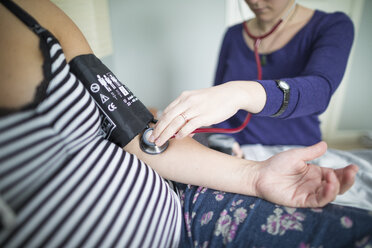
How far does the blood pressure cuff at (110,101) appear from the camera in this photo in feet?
1.81

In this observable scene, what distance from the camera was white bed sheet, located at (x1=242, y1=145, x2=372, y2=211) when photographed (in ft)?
2.19

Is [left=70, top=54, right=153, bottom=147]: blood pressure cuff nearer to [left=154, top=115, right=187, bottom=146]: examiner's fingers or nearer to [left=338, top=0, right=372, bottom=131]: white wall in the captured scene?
[left=154, top=115, right=187, bottom=146]: examiner's fingers

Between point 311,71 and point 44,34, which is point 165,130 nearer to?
point 44,34

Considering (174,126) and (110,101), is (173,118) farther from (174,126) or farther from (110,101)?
(110,101)

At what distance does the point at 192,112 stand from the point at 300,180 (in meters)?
0.32

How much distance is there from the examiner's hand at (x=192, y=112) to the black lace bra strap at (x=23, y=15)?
316 mm

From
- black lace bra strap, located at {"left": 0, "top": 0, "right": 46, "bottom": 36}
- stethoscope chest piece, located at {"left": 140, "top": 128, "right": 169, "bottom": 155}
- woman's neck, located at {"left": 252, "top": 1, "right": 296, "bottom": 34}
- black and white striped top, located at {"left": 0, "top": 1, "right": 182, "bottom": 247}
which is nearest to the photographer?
black and white striped top, located at {"left": 0, "top": 1, "right": 182, "bottom": 247}

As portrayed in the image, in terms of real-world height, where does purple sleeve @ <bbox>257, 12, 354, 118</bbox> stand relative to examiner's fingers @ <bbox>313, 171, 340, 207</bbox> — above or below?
above

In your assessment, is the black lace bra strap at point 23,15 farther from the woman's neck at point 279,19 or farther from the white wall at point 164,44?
the white wall at point 164,44

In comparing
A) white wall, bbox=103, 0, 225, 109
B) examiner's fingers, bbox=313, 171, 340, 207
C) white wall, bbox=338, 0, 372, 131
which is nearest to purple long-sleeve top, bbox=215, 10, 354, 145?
examiner's fingers, bbox=313, 171, 340, 207

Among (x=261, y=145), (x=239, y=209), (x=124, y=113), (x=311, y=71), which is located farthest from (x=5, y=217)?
(x=261, y=145)

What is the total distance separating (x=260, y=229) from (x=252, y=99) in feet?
1.05

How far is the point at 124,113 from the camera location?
22.8 inches

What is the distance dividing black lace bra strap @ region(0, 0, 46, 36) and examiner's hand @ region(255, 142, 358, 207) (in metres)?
0.61
